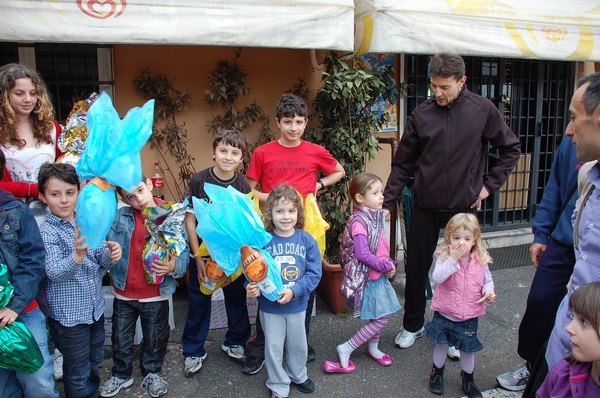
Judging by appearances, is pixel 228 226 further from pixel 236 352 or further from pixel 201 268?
pixel 236 352

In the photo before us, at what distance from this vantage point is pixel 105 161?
216cm

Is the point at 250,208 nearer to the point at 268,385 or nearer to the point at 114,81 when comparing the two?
the point at 268,385

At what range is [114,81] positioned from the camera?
4.51 m

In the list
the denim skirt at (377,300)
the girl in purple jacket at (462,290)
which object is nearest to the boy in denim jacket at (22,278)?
the denim skirt at (377,300)

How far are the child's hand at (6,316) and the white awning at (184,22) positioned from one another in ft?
6.26

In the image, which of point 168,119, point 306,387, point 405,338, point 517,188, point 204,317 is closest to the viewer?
point 306,387

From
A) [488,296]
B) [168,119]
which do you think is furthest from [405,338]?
[168,119]

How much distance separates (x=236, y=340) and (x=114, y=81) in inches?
107

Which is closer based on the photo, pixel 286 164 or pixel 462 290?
pixel 462 290

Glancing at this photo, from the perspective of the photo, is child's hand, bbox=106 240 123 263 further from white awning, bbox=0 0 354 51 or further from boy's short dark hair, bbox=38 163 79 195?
white awning, bbox=0 0 354 51

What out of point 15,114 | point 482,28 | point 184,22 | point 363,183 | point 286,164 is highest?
point 482,28

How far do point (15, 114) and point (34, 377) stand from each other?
1481mm

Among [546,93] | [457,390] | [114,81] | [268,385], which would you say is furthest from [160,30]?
[546,93]

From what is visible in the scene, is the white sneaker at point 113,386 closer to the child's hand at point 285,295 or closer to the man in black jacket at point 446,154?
the child's hand at point 285,295
